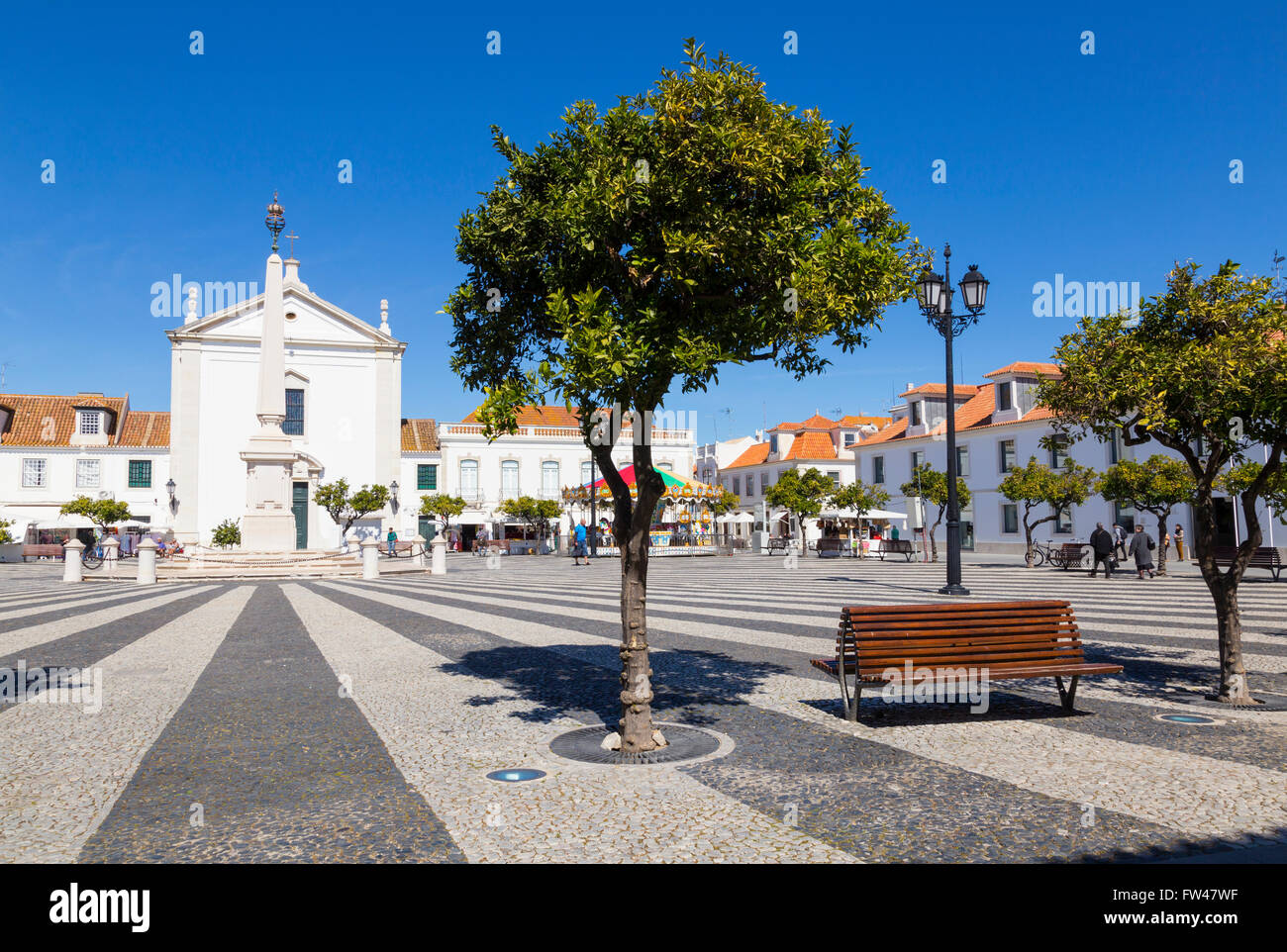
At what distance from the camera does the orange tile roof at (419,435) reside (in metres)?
55.7

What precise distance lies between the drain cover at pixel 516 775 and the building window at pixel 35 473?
5342 cm

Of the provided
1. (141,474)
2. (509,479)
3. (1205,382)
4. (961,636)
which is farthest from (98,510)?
(1205,382)

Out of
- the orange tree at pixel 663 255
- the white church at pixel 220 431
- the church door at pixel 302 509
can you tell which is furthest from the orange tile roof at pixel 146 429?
the orange tree at pixel 663 255

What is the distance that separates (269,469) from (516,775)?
25347 millimetres

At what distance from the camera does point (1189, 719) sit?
6555 mm

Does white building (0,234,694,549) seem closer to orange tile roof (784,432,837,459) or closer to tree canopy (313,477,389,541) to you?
tree canopy (313,477,389,541)

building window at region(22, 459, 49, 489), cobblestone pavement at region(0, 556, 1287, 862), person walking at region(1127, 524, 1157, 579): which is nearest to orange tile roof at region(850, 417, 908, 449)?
person walking at region(1127, 524, 1157, 579)

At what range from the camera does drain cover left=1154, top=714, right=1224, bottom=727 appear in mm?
6426

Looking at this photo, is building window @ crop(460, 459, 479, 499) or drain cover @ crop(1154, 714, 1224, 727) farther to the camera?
building window @ crop(460, 459, 479, 499)

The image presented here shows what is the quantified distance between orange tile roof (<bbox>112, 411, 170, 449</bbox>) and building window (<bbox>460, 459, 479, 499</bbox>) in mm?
17294

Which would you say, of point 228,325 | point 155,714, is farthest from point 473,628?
point 228,325

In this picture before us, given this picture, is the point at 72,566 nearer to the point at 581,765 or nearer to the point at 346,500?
the point at 346,500

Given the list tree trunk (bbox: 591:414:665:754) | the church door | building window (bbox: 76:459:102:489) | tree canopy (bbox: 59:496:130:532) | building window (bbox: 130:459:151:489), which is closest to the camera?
tree trunk (bbox: 591:414:665:754)

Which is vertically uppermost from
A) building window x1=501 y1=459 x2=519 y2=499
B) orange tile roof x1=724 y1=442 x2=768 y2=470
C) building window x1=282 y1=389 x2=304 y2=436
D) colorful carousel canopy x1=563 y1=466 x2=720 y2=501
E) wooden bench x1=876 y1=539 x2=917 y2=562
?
building window x1=282 y1=389 x2=304 y2=436
